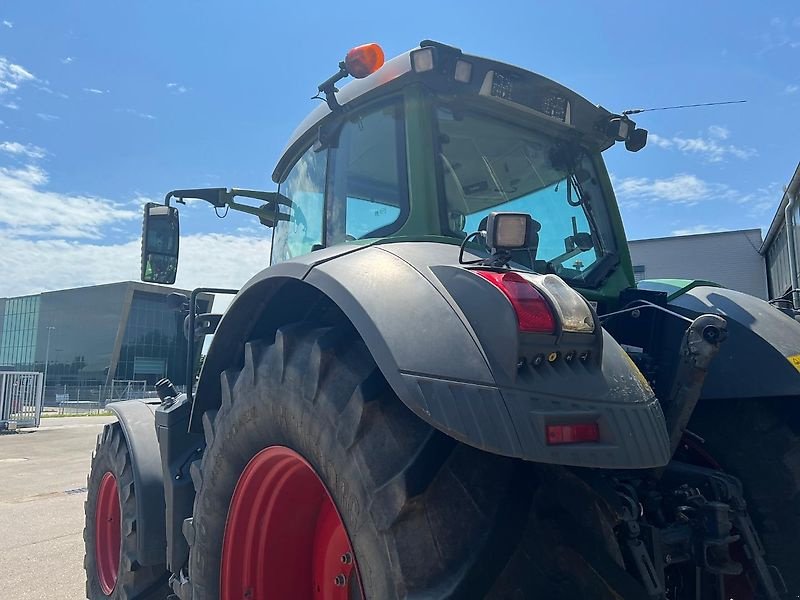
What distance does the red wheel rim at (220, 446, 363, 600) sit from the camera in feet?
7.09

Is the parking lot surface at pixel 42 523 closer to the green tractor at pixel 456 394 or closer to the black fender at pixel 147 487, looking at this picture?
the green tractor at pixel 456 394

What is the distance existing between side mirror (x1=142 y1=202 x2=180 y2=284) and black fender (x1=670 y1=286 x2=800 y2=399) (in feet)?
8.42

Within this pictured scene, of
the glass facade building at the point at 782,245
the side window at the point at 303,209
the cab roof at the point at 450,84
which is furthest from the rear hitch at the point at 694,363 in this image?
the glass facade building at the point at 782,245

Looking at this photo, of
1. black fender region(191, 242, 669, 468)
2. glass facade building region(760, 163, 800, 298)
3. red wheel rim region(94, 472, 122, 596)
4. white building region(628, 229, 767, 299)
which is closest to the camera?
black fender region(191, 242, 669, 468)

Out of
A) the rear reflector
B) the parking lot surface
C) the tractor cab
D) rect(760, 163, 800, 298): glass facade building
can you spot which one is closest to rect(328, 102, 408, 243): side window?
the tractor cab

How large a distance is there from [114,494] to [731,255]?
23.9 meters

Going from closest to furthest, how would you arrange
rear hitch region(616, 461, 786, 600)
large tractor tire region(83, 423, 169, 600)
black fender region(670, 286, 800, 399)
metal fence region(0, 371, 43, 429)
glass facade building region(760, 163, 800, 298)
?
rear hitch region(616, 461, 786, 600)
black fender region(670, 286, 800, 399)
large tractor tire region(83, 423, 169, 600)
glass facade building region(760, 163, 800, 298)
metal fence region(0, 371, 43, 429)

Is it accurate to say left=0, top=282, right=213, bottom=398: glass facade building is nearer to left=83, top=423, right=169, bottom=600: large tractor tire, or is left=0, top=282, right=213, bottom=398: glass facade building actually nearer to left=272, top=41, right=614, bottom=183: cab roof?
left=83, top=423, right=169, bottom=600: large tractor tire

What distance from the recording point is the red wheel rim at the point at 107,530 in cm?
389

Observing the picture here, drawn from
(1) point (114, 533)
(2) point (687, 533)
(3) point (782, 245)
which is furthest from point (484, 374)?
(3) point (782, 245)

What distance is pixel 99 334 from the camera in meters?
51.2

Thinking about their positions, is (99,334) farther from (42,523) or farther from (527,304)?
(527,304)

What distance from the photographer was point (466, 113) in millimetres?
2584

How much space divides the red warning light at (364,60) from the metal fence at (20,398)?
20.5m
